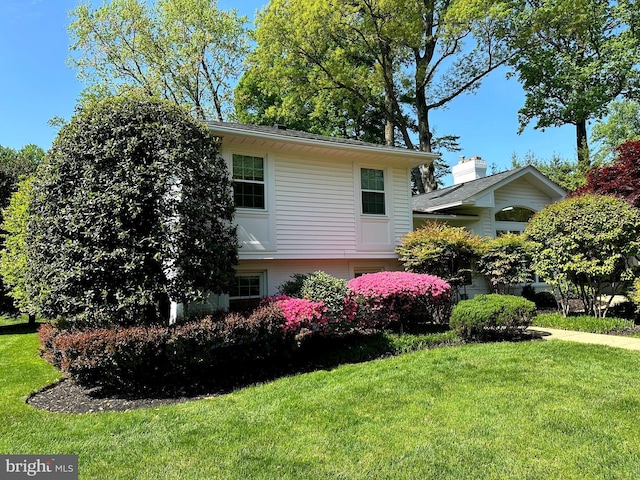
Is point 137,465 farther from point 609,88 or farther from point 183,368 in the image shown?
point 609,88

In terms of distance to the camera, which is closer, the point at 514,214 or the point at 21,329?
the point at 21,329

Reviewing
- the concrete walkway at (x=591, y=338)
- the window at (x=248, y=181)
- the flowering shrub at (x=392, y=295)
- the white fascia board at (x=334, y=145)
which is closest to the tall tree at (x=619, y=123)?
the white fascia board at (x=334, y=145)

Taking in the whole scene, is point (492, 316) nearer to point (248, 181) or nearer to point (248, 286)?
point (248, 286)

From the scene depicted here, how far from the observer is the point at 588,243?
898 centimetres

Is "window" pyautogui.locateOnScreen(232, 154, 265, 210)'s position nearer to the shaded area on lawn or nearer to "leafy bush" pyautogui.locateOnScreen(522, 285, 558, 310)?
the shaded area on lawn

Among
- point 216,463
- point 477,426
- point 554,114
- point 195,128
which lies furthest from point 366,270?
point 554,114

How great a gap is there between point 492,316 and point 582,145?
66.2 ft

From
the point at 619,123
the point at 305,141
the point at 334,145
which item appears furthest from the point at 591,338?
the point at 619,123

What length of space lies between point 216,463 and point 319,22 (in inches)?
788

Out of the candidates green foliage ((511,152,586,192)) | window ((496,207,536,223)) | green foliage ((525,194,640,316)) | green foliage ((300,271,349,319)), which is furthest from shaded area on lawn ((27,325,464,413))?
green foliage ((511,152,586,192))

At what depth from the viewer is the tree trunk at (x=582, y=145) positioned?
2105cm

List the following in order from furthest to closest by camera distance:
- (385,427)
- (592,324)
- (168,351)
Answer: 1. (592,324)
2. (168,351)
3. (385,427)

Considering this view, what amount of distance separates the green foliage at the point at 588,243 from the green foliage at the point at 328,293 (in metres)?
5.49

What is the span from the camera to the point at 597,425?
380 centimetres
